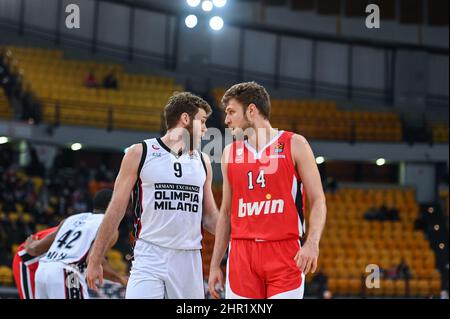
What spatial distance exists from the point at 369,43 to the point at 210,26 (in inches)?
223

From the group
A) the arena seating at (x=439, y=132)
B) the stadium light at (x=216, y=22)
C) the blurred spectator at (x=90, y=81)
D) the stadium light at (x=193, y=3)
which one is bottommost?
the arena seating at (x=439, y=132)

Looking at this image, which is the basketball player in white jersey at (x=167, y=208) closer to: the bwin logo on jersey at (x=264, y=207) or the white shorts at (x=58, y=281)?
the bwin logo on jersey at (x=264, y=207)

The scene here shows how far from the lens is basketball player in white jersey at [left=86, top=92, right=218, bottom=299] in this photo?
622cm

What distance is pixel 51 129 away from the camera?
24109 mm

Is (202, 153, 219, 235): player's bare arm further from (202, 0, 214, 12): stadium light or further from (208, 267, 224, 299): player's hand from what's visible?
(202, 0, 214, 12): stadium light

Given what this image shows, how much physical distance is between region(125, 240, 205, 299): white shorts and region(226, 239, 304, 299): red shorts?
0.44m

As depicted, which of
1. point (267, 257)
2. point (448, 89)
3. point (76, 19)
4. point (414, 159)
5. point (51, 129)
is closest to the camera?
Result: point (267, 257)

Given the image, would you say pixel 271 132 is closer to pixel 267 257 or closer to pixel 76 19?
pixel 267 257

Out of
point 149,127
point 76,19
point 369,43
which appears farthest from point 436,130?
point 76,19

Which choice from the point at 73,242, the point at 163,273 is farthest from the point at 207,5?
the point at 163,273

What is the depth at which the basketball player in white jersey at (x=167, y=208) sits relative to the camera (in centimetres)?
622

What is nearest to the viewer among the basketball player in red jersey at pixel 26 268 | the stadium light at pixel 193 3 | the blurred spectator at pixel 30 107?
the basketball player in red jersey at pixel 26 268

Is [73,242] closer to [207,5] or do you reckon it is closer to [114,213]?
[114,213]

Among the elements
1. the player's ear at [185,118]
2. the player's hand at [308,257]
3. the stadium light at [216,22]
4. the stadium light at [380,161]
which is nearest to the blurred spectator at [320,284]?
the stadium light at [380,161]
